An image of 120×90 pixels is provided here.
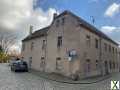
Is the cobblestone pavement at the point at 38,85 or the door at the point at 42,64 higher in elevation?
the door at the point at 42,64

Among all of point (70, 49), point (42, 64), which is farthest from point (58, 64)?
point (42, 64)

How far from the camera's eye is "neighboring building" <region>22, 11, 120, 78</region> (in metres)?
22.9

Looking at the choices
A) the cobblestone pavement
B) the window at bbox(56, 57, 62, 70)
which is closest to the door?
the window at bbox(56, 57, 62, 70)

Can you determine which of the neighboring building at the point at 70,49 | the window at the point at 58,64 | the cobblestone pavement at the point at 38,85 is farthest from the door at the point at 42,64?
the cobblestone pavement at the point at 38,85

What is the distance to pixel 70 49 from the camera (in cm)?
2347

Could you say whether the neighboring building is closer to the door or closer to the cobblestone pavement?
the door

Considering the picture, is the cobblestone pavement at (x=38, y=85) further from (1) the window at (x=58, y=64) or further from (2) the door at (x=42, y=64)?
(2) the door at (x=42, y=64)

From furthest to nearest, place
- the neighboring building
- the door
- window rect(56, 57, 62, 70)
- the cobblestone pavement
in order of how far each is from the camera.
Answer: the door < window rect(56, 57, 62, 70) < the neighboring building < the cobblestone pavement

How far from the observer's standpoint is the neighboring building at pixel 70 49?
22.9 m

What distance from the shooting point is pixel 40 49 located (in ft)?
96.9

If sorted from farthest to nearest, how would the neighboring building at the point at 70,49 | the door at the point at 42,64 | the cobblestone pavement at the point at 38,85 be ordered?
1. the door at the point at 42,64
2. the neighboring building at the point at 70,49
3. the cobblestone pavement at the point at 38,85

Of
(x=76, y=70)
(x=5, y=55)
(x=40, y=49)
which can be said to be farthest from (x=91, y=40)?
(x=5, y=55)

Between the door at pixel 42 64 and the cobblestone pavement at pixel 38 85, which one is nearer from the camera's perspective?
the cobblestone pavement at pixel 38 85

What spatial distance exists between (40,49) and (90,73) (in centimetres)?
1008
